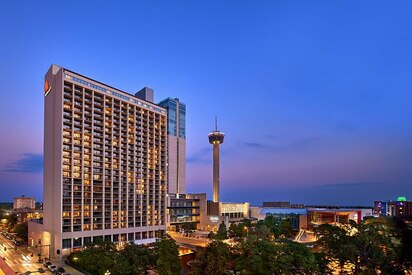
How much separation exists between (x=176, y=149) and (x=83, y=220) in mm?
79918

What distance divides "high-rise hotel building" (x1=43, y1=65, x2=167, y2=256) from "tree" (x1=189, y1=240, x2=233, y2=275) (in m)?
41.0

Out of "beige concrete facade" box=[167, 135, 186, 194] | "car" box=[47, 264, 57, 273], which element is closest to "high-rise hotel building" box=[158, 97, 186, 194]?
"beige concrete facade" box=[167, 135, 186, 194]

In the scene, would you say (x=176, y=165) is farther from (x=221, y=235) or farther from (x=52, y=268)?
(x=52, y=268)

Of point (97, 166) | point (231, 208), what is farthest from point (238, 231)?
point (97, 166)

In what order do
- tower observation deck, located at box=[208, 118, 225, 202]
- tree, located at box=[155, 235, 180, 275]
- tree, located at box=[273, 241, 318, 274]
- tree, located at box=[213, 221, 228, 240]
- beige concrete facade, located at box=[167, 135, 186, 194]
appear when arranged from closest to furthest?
tree, located at box=[273, 241, 318, 274], tree, located at box=[155, 235, 180, 275], tree, located at box=[213, 221, 228, 240], tower observation deck, located at box=[208, 118, 225, 202], beige concrete facade, located at box=[167, 135, 186, 194]

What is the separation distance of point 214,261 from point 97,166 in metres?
49.8

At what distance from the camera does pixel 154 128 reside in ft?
335

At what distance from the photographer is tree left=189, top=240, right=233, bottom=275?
153ft

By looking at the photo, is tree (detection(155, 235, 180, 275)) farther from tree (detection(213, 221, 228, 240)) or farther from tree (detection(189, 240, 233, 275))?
tree (detection(213, 221, 228, 240))

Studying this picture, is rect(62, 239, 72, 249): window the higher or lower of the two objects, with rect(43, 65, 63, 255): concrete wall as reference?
lower

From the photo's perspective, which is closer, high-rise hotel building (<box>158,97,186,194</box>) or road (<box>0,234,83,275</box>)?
road (<box>0,234,83,275</box>)

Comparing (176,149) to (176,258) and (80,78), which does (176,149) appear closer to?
(80,78)

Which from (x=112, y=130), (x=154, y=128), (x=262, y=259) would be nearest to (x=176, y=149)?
(x=154, y=128)

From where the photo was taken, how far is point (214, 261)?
154 ft
